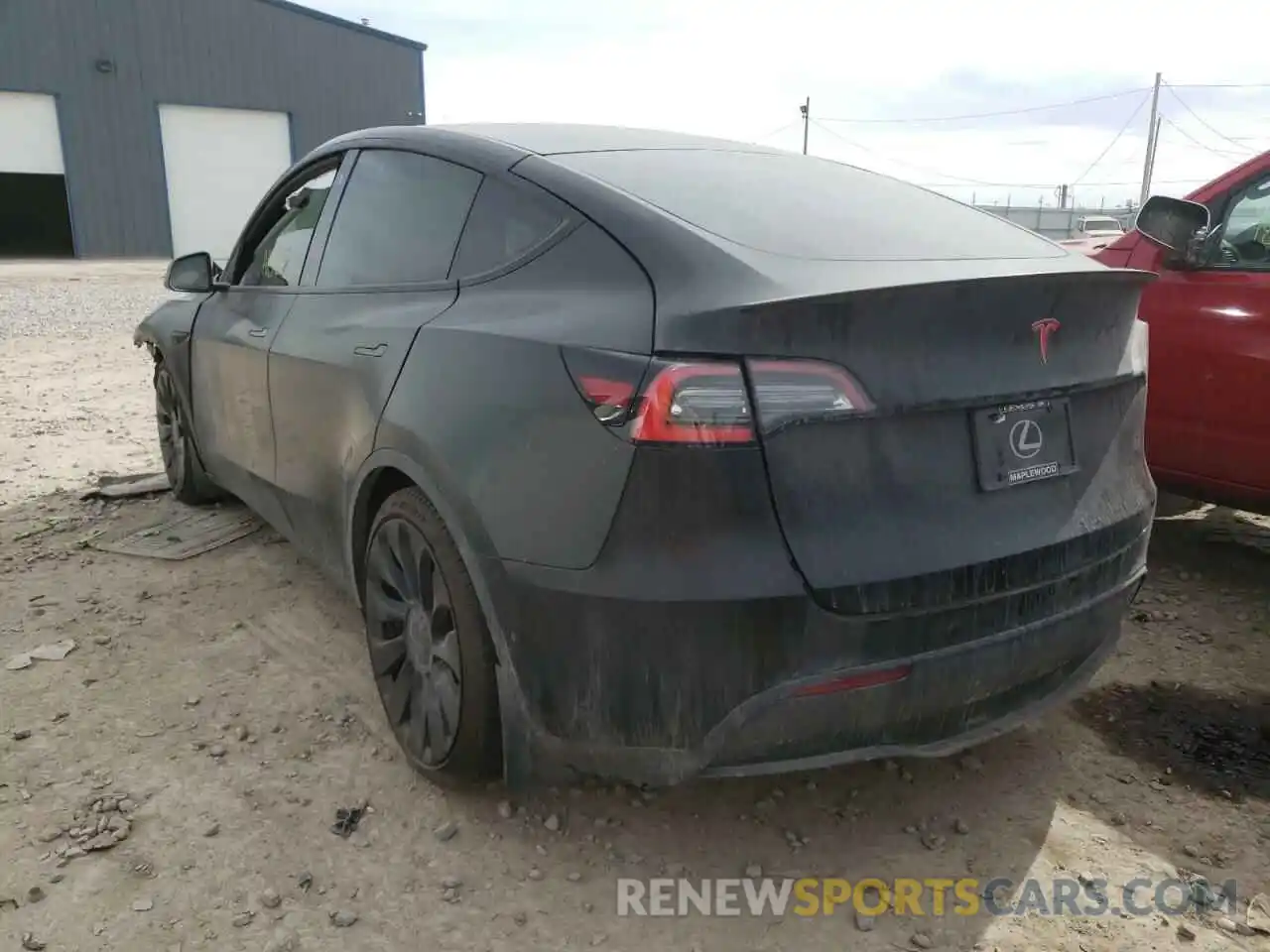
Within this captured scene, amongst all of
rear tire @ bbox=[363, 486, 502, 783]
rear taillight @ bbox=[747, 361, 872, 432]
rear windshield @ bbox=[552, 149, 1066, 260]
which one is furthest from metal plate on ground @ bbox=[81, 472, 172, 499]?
rear taillight @ bbox=[747, 361, 872, 432]

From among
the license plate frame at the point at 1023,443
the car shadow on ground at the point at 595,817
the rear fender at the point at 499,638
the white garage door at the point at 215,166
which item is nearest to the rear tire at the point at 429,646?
the rear fender at the point at 499,638

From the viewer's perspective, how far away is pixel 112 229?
77.2 feet

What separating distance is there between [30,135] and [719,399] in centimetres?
2566

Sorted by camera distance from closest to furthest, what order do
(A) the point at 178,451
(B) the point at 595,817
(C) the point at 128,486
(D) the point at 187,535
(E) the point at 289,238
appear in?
(B) the point at 595,817 < (E) the point at 289,238 < (D) the point at 187,535 < (A) the point at 178,451 < (C) the point at 128,486

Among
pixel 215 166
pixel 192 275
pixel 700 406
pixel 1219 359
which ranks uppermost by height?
pixel 215 166

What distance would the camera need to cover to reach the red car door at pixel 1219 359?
11.3ft

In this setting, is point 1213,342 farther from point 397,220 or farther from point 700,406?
point 397,220

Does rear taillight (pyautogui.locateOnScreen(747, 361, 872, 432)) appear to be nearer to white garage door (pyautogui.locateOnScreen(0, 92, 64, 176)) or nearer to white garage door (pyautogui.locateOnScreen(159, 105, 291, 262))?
white garage door (pyautogui.locateOnScreen(159, 105, 291, 262))

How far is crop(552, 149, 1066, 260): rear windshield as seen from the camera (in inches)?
83.0

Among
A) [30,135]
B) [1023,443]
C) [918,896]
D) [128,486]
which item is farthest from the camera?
[30,135]

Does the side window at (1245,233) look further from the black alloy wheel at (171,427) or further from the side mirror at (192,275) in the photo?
the black alloy wheel at (171,427)

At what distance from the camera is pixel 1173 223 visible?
3580 mm

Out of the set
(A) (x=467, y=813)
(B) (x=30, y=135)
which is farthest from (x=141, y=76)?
(A) (x=467, y=813)

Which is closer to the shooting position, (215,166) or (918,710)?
(918,710)
